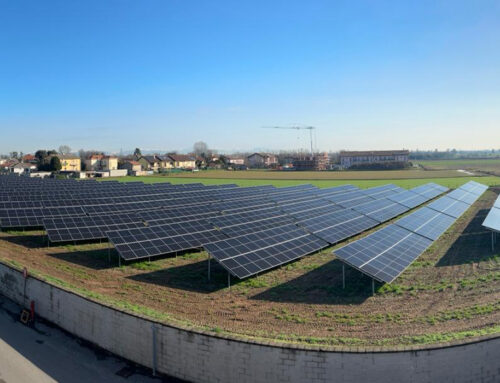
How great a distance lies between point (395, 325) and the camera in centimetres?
1238

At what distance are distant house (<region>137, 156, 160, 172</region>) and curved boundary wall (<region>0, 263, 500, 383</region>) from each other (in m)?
125

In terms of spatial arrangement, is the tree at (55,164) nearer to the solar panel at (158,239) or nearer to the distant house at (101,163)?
the distant house at (101,163)

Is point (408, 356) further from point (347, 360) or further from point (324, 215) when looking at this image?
point (324, 215)

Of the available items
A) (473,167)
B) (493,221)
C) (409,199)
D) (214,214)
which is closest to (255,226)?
(214,214)

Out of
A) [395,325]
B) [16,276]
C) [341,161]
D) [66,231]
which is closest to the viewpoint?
[395,325]

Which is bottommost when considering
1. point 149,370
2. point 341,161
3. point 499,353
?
point 149,370

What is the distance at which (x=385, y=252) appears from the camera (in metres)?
17.4

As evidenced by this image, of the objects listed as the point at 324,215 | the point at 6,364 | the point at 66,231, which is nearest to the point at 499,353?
the point at 6,364

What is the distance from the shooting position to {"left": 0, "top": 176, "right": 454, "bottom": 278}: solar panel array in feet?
61.9

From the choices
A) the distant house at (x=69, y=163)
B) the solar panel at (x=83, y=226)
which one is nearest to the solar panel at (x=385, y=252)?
the solar panel at (x=83, y=226)

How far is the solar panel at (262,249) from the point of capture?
53.7ft

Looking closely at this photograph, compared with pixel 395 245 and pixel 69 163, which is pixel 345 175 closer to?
pixel 395 245

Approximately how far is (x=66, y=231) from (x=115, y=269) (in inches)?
261

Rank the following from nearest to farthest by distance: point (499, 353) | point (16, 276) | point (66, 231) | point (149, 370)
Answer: point (499, 353) < point (149, 370) < point (16, 276) < point (66, 231)
